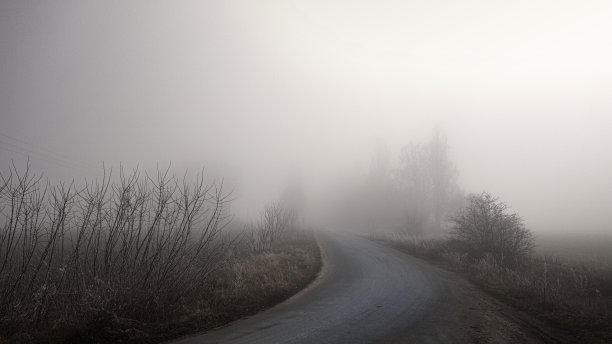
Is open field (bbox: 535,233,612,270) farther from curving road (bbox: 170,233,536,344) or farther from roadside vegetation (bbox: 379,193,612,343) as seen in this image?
curving road (bbox: 170,233,536,344)

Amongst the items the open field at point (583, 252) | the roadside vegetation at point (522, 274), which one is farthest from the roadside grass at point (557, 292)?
the open field at point (583, 252)

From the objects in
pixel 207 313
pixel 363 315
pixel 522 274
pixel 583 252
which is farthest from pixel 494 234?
pixel 207 313

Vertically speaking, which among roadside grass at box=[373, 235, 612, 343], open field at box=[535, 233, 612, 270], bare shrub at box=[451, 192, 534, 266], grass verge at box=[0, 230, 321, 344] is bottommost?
grass verge at box=[0, 230, 321, 344]

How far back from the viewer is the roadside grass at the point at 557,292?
7492mm

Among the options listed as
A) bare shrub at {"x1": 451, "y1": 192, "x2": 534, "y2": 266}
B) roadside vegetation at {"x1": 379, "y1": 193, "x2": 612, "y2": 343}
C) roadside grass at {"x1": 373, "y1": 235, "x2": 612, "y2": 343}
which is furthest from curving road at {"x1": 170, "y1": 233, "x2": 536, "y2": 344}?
bare shrub at {"x1": 451, "y1": 192, "x2": 534, "y2": 266}

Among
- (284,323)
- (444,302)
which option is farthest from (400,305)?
(284,323)

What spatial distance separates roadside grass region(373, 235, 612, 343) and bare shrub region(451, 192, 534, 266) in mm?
820

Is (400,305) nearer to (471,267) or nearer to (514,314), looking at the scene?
(514,314)

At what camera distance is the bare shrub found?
16.8 meters

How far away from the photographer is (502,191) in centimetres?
11206

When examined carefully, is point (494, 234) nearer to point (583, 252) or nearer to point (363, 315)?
point (583, 252)

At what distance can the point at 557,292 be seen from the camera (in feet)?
32.4

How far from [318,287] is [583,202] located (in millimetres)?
113172

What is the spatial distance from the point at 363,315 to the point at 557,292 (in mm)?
6939
